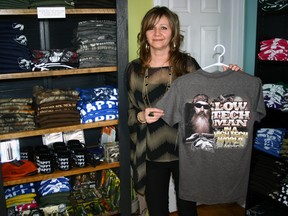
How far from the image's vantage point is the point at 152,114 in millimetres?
1734

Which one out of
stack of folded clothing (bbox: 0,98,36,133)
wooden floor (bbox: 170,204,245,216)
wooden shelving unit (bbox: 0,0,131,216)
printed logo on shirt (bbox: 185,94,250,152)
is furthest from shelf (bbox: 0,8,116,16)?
wooden floor (bbox: 170,204,245,216)

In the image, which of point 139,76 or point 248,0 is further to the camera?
point 248,0

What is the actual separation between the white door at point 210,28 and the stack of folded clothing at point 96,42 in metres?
0.82

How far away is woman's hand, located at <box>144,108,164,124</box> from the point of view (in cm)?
172

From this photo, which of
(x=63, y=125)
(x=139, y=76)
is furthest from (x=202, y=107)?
(x=63, y=125)

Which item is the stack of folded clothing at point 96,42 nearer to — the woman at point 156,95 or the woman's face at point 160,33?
the woman at point 156,95

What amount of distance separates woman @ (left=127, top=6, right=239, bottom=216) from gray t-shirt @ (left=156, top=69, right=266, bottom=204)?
99mm

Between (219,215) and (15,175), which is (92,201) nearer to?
(15,175)

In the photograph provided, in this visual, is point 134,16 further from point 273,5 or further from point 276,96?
point 276,96

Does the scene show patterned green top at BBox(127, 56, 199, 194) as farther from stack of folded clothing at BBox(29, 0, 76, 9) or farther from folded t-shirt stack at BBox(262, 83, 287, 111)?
folded t-shirt stack at BBox(262, 83, 287, 111)

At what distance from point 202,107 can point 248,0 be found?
58.2 inches

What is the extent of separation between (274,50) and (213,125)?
0.87 meters

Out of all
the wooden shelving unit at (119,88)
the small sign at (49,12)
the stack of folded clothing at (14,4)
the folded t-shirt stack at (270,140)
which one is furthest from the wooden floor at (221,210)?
the stack of folded clothing at (14,4)

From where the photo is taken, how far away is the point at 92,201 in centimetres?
231
